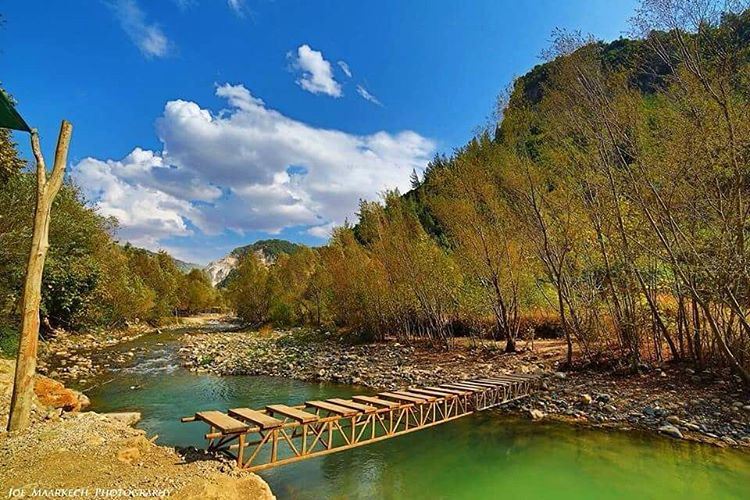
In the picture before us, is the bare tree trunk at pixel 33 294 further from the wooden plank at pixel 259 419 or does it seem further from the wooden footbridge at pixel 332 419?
the wooden plank at pixel 259 419

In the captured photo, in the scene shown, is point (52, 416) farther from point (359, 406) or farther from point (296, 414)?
point (359, 406)

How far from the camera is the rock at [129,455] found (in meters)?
5.96

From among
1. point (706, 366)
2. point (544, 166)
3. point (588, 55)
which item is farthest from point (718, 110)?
point (706, 366)

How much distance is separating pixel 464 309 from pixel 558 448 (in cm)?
1224

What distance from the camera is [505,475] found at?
317 inches

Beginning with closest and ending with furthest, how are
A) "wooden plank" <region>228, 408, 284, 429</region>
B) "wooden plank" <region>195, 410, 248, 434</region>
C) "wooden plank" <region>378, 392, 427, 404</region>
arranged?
"wooden plank" <region>195, 410, 248, 434</region> < "wooden plank" <region>228, 408, 284, 429</region> < "wooden plank" <region>378, 392, 427, 404</region>

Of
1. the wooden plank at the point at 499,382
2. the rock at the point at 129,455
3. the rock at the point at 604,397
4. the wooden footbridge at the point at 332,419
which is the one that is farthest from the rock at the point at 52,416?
the rock at the point at 604,397

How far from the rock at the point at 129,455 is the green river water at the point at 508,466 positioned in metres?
2.27

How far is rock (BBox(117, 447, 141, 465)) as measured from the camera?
5965 mm

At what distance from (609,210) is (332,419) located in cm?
990

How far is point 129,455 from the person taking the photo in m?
6.11

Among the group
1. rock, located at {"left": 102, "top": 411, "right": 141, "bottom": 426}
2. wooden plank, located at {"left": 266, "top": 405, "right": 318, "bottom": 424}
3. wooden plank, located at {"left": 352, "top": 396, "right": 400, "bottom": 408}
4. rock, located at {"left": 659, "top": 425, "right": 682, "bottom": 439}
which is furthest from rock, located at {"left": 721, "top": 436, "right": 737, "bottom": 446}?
rock, located at {"left": 102, "top": 411, "right": 141, "bottom": 426}

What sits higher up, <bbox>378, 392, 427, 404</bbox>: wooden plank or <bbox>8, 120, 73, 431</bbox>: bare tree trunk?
<bbox>8, 120, 73, 431</bbox>: bare tree trunk

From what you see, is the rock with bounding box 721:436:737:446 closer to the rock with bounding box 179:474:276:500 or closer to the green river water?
the green river water
